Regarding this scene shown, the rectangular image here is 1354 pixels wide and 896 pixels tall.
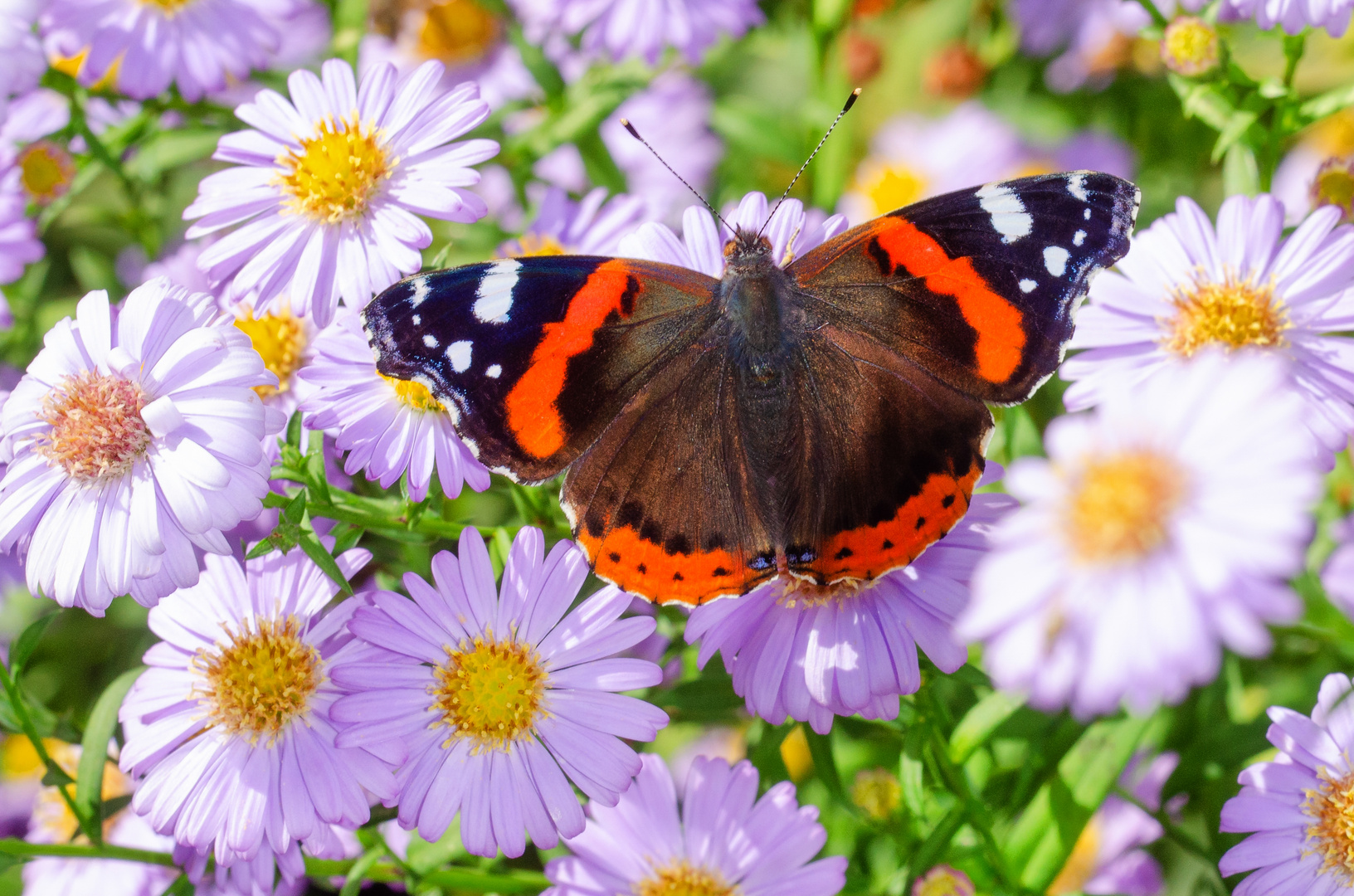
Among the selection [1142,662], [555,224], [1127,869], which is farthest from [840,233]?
[1127,869]

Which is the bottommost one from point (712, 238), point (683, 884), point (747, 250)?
point (683, 884)

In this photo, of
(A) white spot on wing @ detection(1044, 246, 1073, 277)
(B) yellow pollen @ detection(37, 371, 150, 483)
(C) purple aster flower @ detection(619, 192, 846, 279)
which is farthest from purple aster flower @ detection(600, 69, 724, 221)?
(B) yellow pollen @ detection(37, 371, 150, 483)

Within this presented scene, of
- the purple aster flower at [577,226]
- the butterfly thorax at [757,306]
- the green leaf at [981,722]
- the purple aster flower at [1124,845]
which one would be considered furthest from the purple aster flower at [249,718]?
the purple aster flower at [1124,845]

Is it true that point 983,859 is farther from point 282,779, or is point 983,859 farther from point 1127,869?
point 282,779

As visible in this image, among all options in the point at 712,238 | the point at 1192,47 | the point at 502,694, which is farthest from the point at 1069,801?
the point at 1192,47

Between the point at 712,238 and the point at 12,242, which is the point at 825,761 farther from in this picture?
the point at 12,242

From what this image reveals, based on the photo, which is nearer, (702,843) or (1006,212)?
(1006,212)

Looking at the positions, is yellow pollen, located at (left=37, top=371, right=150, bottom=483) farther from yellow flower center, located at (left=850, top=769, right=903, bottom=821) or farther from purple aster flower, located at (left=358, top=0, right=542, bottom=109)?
purple aster flower, located at (left=358, top=0, right=542, bottom=109)
